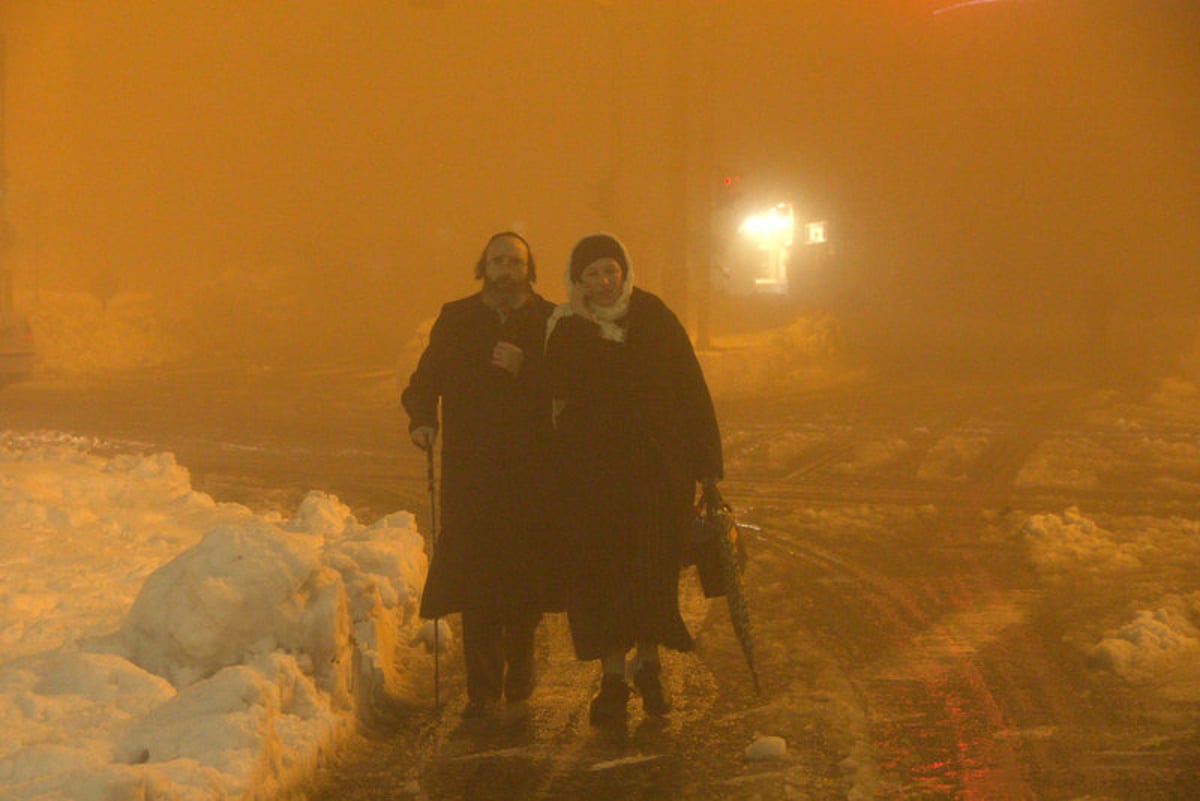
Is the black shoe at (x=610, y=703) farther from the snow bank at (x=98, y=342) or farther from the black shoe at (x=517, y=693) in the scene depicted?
the snow bank at (x=98, y=342)

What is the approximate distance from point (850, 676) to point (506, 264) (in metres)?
2.26

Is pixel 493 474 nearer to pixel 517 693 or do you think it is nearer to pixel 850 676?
pixel 517 693

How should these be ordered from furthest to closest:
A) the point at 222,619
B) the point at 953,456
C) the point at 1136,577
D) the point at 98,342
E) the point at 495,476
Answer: the point at 98,342 → the point at 953,456 → the point at 1136,577 → the point at 495,476 → the point at 222,619

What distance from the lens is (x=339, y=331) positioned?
4366 centimetres

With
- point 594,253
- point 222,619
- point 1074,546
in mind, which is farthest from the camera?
point 1074,546

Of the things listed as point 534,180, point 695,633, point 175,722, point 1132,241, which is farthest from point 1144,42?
point 175,722

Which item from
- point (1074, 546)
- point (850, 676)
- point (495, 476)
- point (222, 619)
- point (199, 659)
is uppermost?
point (495, 476)

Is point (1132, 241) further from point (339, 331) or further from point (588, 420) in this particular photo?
point (588, 420)

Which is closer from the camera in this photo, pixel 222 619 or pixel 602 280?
pixel 222 619

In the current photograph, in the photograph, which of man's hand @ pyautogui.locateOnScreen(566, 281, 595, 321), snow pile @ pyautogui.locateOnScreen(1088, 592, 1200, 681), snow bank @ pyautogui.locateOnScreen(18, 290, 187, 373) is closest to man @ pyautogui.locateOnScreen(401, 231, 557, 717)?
man's hand @ pyautogui.locateOnScreen(566, 281, 595, 321)

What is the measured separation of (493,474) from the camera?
5473 millimetres

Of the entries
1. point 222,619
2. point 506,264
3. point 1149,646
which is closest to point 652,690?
point 222,619

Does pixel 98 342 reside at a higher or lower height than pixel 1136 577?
higher

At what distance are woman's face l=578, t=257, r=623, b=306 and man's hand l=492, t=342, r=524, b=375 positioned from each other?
350mm
